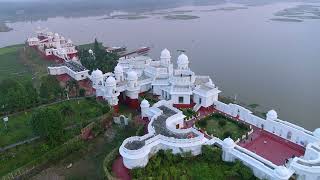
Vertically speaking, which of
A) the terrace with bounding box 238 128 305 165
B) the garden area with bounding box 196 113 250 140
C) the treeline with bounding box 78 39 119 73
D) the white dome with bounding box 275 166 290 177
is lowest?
the terrace with bounding box 238 128 305 165

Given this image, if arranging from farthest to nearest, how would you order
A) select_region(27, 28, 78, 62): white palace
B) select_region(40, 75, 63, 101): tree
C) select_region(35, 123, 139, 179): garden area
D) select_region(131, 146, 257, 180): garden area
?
select_region(27, 28, 78, 62): white palace, select_region(40, 75, 63, 101): tree, select_region(35, 123, 139, 179): garden area, select_region(131, 146, 257, 180): garden area

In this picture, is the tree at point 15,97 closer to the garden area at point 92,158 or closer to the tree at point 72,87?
the tree at point 72,87

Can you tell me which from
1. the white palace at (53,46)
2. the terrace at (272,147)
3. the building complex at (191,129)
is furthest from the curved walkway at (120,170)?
the white palace at (53,46)

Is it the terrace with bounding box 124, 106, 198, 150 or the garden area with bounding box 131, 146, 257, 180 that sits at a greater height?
the terrace with bounding box 124, 106, 198, 150

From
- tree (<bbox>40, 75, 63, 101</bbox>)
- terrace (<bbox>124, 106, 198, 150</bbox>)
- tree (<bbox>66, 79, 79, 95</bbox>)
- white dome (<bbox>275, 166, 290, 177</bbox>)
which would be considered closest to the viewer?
white dome (<bbox>275, 166, 290, 177</bbox>)

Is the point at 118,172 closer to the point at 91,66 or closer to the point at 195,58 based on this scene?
the point at 91,66

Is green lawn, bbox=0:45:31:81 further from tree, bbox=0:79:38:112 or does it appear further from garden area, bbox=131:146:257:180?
garden area, bbox=131:146:257:180

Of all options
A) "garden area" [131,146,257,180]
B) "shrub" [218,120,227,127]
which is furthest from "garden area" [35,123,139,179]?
"shrub" [218,120,227,127]

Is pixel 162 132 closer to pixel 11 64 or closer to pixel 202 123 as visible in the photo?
pixel 202 123

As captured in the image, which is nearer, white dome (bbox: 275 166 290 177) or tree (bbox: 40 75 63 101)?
white dome (bbox: 275 166 290 177)
